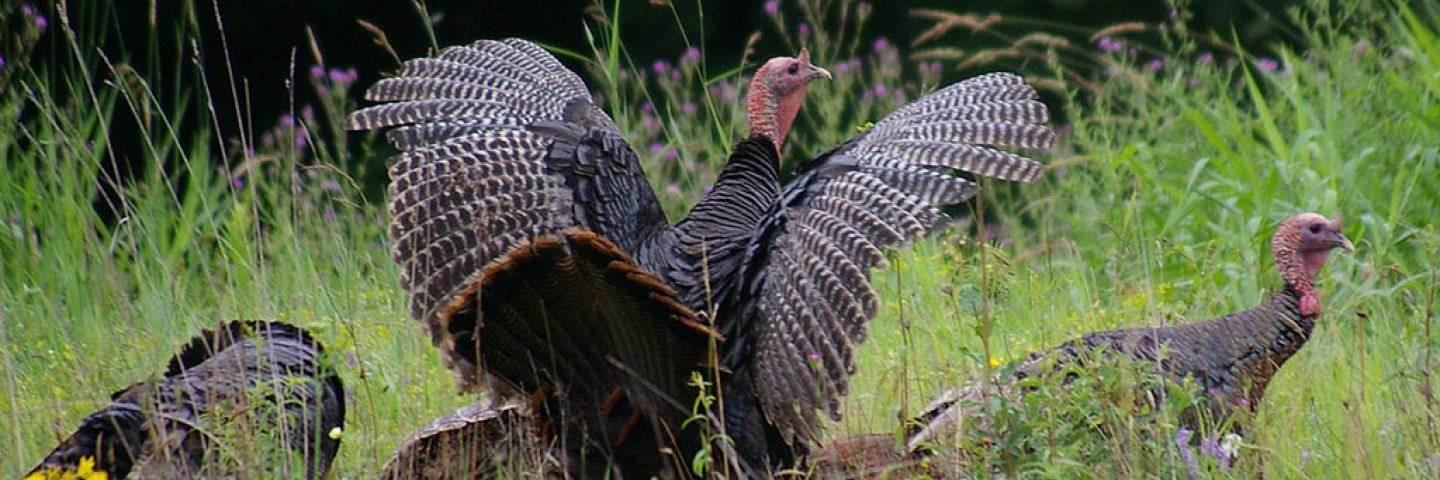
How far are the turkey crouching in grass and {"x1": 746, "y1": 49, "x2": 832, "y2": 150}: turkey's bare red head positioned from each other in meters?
0.20

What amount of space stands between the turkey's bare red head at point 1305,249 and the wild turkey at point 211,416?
8.29ft

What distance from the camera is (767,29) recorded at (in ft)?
37.3

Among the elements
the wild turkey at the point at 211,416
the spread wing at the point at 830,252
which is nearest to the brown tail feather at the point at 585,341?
the spread wing at the point at 830,252

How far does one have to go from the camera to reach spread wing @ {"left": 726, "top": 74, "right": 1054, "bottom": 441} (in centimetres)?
407

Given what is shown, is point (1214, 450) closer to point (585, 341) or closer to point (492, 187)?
point (585, 341)

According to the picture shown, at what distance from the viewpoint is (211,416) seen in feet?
12.4

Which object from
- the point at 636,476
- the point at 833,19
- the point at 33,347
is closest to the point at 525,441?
the point at 636,476

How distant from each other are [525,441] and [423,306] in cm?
44

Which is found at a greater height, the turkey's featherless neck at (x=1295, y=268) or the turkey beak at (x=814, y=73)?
the turkey beak at (x=814, y=73)

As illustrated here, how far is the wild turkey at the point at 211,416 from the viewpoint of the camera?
3666 mm

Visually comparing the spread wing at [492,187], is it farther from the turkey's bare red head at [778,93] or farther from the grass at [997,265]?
the turkey's bare red head at [778,93]

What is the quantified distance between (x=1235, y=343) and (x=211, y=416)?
2.50 metres

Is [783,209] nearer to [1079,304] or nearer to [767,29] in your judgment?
[1079,304]

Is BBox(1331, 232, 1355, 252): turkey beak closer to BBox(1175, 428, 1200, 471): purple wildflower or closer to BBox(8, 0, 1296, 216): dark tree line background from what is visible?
BBox(1175, 428, 1200, 471): purple wildflower
